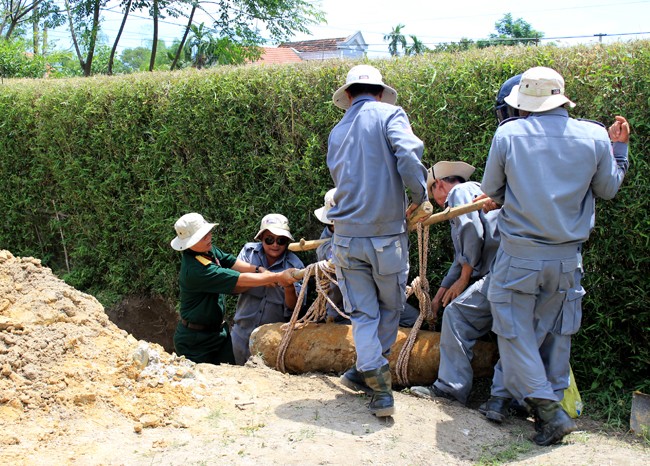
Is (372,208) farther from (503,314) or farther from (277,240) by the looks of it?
(277,240)

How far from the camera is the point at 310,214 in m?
6.23

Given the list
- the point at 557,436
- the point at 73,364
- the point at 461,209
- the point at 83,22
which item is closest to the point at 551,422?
the point at 557,436

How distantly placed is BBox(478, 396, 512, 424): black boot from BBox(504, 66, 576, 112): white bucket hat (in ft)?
6.36

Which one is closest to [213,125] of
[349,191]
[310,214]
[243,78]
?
[243,78]

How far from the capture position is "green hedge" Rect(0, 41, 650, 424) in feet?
15.7

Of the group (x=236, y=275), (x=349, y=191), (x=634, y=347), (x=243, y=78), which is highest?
(x=243, y=78)

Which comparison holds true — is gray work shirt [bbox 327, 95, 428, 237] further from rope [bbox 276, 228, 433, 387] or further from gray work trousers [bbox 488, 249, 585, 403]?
gray work trousers [bbox 488, 249, 585, 403]

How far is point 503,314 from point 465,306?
576 mm

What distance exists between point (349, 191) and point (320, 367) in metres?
1.67

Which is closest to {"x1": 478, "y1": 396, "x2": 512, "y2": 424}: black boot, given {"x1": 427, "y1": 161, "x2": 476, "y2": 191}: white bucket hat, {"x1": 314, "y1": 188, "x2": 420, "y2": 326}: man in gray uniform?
{"x1": 314, "y1": 188, "x2": 420, "y2": 326}: man in gray uniform

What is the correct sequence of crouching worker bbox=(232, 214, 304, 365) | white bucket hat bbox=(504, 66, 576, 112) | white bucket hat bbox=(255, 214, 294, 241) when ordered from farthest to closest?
crouching worker bbox=(232, 214, 304, 365)
white bucket hat bbox=(255, 214, 294, 241)
white bucket hat bbox=(504, 66, 576, 112)

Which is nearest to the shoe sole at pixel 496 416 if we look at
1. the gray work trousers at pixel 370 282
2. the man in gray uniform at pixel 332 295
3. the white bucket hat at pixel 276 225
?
the gray work trousers at pixel 370 282

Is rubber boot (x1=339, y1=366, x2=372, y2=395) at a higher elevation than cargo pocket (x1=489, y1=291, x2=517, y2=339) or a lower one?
lower

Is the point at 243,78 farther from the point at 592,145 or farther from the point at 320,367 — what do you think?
the point at 592,145
